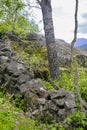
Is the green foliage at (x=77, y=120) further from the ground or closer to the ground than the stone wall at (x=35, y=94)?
closer to the ground

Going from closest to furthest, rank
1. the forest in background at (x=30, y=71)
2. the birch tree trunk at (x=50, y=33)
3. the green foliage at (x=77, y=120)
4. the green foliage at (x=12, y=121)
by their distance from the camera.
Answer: the green foliage at (x=12, y=121), the forest in background at (x=30, y=71), the green foliage at (x=77, y=120), the birch tree trunk at (x=50, y=33)

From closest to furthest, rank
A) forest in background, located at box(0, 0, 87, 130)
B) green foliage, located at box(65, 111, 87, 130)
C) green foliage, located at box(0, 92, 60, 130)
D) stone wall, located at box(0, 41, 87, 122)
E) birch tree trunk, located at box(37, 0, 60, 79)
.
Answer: green foliage, located at box(0, 92, 60, 130)
forest in background, located at box(0, 0, 87, 130)
green foliage, located at box(65, 111, 87, 130)
stone wall, located at box(0, 41, 87, 122)
birch tree trunk, located at box(37, 0, 60, 79)

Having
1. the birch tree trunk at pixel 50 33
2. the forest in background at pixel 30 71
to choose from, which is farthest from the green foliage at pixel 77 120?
the birch tree trunk at pixel 50 33

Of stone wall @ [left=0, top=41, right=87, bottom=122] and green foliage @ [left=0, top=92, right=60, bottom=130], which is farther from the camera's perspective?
stone wall @ [left=0, top=41, right=87, bottom=122]

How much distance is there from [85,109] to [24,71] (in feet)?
13.4

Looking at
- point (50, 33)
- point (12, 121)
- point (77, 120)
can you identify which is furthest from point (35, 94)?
point (50, 33)

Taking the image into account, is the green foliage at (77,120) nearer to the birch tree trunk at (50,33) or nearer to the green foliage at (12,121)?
the green foliage at (12,121)

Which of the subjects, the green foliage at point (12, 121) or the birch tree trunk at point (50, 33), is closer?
the green foliage at point (12, 121)

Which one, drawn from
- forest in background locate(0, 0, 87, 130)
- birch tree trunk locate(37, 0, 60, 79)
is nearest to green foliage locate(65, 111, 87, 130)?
forest in background locate(0, 0, 87, 130)

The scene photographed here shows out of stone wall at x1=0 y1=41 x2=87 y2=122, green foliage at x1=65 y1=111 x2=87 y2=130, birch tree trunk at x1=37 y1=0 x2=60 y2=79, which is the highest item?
birch tree trunk at x1=37 y1=0 x2=60 y2=79

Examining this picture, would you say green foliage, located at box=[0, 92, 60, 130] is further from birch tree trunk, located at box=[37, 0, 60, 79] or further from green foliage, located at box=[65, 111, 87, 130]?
birch tree trunk, located at box=[37, 0, 60, 79]

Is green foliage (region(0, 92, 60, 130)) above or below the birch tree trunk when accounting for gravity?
below

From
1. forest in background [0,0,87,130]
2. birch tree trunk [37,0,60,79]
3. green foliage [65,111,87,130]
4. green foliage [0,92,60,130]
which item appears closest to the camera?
green foliage [0,92,60,130]

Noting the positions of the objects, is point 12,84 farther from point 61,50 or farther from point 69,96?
point 61,50
